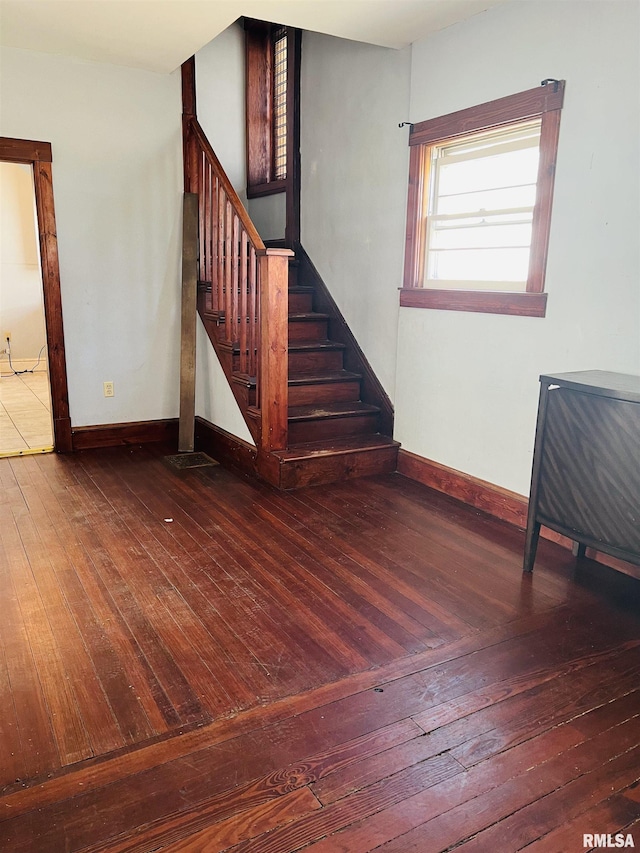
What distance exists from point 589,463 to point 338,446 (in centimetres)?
181

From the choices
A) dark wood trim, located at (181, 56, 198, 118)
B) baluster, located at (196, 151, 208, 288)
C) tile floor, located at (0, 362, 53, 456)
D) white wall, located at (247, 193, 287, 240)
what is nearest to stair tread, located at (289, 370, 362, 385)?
baluster, located at (196, 151, 208, 288)

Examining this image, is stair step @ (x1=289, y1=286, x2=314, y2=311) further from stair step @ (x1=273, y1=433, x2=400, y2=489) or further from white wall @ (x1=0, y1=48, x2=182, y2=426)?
stair step @ (x1=273, y1=433, x2=400, y2=489)

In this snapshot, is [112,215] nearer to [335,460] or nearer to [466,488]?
[335,460]

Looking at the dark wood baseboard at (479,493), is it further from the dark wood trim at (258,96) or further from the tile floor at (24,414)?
Answer: the dark wood trim at (258,96)

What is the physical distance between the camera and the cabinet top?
2342 mm

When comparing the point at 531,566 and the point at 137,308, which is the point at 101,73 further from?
the point at 531,566

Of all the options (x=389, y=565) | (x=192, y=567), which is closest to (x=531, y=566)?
(x=389, y=565)

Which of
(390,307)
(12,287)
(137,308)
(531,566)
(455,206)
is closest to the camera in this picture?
(531,566)

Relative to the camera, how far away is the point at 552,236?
9.86ft

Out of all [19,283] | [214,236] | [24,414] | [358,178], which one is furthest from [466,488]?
[19,283]

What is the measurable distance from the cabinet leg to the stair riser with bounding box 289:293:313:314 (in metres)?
2.76

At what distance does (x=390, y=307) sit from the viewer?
4195 millimetres

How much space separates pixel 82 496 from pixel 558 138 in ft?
10.2

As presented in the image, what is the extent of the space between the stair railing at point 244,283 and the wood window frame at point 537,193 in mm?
829
